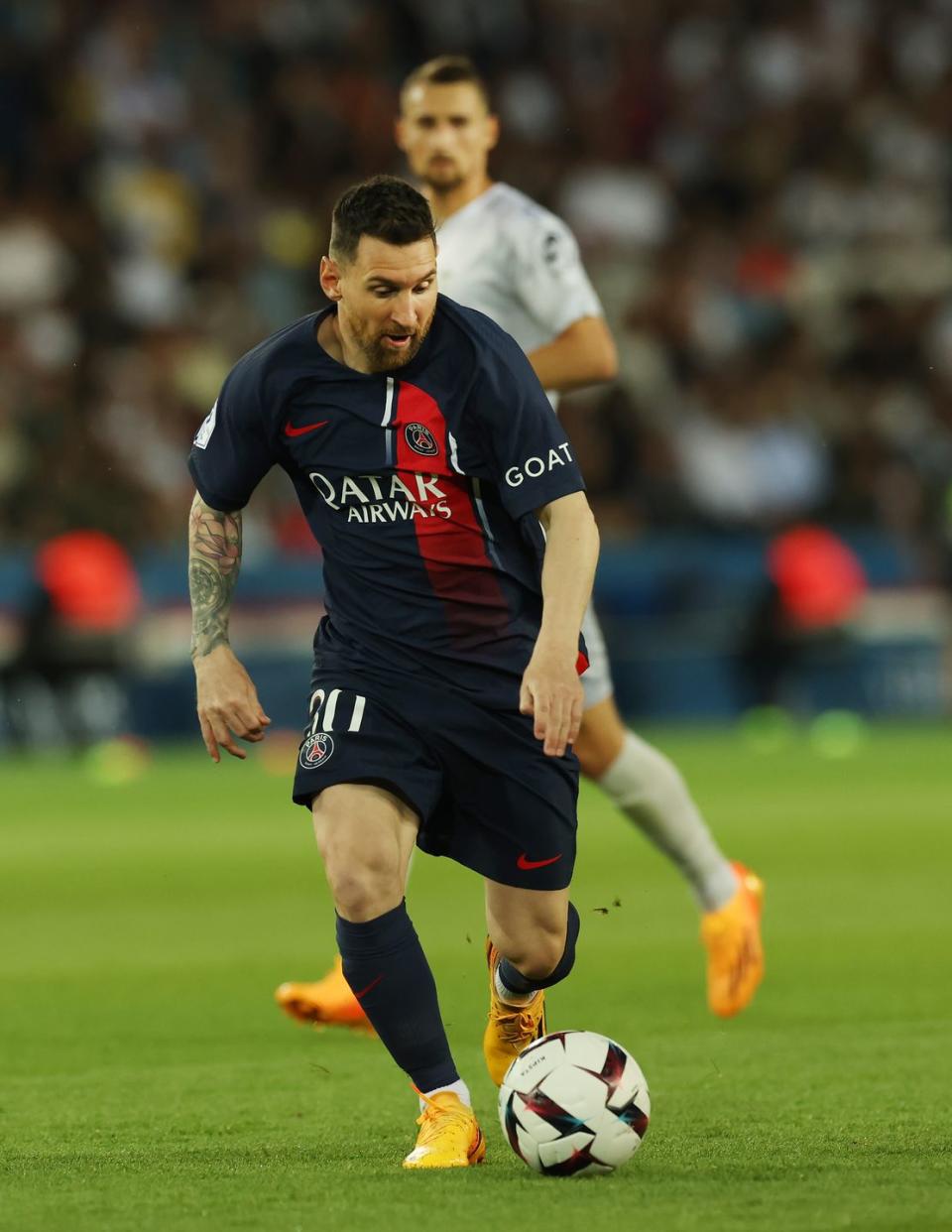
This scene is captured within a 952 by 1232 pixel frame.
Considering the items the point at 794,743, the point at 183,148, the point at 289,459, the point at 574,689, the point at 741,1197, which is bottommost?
the point at 794,743

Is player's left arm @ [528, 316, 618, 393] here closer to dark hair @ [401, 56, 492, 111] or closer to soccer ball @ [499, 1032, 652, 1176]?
dark hair @ [401, 56, 492, 111]

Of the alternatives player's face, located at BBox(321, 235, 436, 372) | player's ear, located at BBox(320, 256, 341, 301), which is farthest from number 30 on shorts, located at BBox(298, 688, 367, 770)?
player's ear, located at BBox(320, 256, 341, 301)

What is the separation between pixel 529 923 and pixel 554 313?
217 centimetres

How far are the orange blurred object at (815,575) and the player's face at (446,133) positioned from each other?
10.8 metres

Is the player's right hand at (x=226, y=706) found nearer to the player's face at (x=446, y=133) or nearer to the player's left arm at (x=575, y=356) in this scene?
the player's left arm at (x=575, y=356)

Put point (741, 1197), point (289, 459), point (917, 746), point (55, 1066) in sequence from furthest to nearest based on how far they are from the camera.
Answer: point (917, 746) < point (55, 1066) < point (289, 459) < point (741, 1197)

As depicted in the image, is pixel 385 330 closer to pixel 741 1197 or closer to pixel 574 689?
pixel 574 689

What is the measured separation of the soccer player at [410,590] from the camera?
4.70 metres

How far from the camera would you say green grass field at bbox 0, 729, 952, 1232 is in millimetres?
4211

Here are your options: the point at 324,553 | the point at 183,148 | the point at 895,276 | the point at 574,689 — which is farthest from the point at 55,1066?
the point at 895,276

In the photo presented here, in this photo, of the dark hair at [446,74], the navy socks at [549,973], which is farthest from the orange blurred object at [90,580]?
the navy socks at [549,973]

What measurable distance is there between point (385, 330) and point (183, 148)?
49.6 ft

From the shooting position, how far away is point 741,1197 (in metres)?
4.14

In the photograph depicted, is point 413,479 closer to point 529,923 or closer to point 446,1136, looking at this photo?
point 529,923
